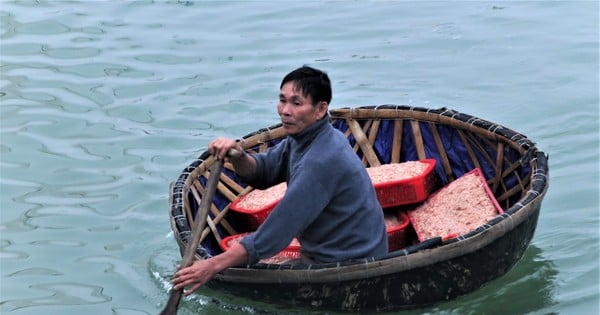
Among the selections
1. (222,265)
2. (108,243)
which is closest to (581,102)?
(108,243)

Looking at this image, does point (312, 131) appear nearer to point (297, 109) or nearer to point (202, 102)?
point (297, 109)

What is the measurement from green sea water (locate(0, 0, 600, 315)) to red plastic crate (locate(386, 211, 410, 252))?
68 cm

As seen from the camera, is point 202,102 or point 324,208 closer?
point 324,208

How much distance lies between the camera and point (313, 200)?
183 inches

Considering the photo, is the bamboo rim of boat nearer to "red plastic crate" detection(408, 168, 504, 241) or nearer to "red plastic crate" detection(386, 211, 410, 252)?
"red plastic crate" detection(408, 168, 504, 241)

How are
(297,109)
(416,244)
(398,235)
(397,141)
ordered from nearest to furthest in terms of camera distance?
(297,109)
(416,244)
(398,235)
(397,141)

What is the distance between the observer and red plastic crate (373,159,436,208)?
19.9ft

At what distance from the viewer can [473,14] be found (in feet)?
35.7

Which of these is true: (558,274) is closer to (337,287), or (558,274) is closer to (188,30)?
(337,287)

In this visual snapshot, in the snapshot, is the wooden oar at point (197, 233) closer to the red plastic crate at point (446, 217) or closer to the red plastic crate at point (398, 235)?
the red plastic crate at point (398, 235)

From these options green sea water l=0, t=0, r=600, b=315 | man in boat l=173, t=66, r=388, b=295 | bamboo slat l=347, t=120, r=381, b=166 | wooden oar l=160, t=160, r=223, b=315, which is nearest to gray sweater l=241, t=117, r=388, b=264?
man in boat l=173, t=66, r=388, b=295

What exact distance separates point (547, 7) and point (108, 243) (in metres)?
6.28

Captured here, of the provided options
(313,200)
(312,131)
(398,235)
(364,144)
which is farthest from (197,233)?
(364,144)

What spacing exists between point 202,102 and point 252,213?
3.08 m
